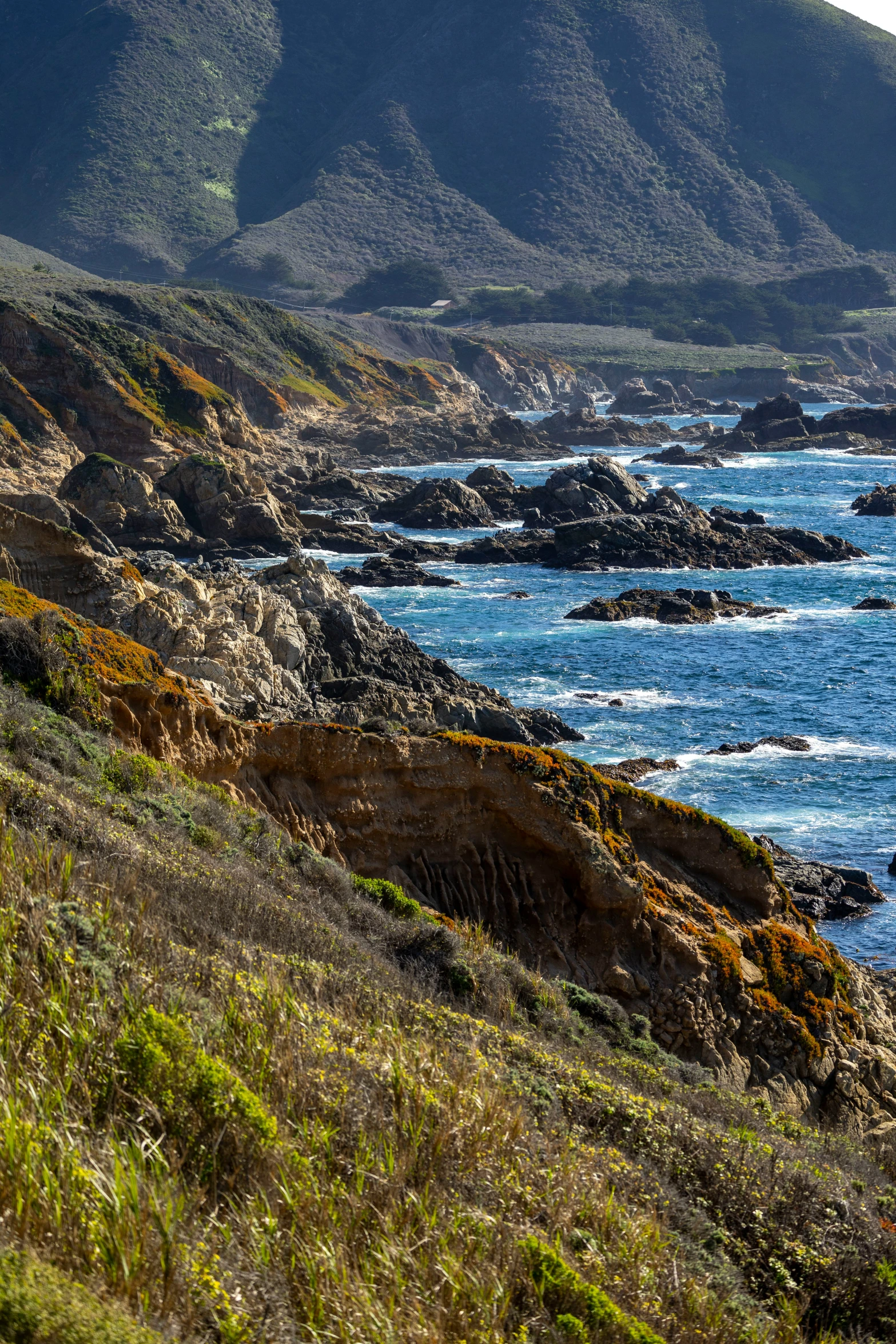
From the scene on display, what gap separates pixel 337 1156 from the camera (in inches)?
218

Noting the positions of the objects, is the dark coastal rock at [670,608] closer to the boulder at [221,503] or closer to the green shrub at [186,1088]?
the boulder at [221,503]

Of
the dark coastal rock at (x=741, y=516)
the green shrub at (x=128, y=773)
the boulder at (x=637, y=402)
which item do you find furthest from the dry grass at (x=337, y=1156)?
the boulder at (x=637, y=402)

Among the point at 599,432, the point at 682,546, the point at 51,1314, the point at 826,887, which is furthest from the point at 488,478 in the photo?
the point at 51,1314

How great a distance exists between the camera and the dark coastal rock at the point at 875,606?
48.1 metres

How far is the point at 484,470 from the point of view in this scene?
73312 millimetres

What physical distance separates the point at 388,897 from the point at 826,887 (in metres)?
12.8

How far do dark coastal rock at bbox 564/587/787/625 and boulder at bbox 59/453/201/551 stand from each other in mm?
18518

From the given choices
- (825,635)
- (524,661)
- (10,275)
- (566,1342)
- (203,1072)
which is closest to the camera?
(566,1342)

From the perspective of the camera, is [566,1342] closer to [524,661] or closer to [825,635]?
[524,661]

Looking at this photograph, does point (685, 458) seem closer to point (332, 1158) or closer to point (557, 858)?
point (557, 858)

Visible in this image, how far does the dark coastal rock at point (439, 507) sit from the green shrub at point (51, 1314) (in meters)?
61.0

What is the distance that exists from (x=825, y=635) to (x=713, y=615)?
4.68 m

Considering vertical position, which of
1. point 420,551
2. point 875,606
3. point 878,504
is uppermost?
point 878,504

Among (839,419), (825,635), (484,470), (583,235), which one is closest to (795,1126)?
(825,635)
